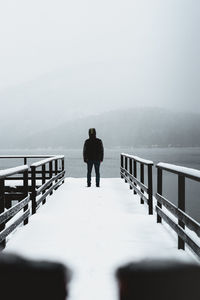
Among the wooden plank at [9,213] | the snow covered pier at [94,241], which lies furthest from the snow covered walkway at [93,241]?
the wooden plank at [9,213]

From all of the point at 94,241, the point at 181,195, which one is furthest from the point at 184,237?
the point at 94,241

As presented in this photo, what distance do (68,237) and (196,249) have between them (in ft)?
7.03

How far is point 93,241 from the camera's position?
16.5 feet

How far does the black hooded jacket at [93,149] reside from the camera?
433 inches

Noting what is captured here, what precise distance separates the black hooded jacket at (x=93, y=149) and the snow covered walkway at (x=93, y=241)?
3247 millimetres

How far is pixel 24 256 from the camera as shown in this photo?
439cm

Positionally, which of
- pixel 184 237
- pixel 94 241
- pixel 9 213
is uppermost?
pixel 9 213

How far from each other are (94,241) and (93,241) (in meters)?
0.01

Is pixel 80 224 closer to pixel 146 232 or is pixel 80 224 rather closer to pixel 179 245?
pixel 146 232

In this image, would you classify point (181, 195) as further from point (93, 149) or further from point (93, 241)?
point (93, 149)

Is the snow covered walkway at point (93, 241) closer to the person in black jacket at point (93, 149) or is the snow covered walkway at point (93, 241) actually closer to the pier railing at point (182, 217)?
the pier railing at point (182, 217)

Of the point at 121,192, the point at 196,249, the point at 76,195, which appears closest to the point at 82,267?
the point at 196,249

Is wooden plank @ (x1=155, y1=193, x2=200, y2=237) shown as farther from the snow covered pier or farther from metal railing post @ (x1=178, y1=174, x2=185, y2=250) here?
the snow covered pier

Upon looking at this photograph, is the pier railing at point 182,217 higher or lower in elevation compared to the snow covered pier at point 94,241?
higher
